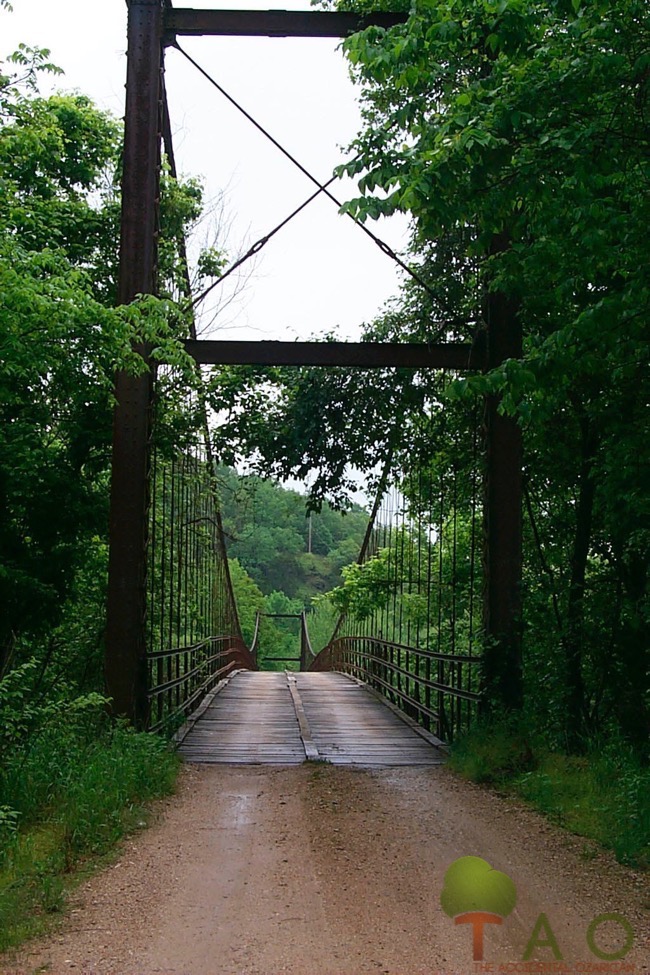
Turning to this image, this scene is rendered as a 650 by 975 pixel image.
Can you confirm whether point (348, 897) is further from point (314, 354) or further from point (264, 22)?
point (264, 22)

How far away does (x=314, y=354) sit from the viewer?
386 inches

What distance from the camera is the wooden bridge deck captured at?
376 inches

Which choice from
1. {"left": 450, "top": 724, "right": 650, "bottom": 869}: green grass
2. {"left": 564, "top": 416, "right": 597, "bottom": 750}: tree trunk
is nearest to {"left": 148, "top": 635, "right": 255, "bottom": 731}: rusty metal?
{"left": 450, "top": 724, "right": 650, "bottom": 869}: green grass

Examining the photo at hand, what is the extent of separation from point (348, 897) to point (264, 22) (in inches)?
320

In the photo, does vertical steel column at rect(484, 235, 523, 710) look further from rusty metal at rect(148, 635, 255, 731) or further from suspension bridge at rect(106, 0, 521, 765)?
rusty metal at rect(148, 635, 255, 731)

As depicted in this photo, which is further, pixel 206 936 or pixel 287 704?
Answer: pixel 287 704

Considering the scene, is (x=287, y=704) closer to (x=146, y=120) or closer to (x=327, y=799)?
(x=327, y=799)

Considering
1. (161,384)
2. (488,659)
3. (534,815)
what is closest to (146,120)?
(161,384)

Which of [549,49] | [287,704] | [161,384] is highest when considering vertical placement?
[549,49]

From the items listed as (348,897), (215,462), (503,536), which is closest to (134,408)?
(215,462)

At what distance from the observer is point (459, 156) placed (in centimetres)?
533

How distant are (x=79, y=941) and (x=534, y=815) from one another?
3610 millimetres

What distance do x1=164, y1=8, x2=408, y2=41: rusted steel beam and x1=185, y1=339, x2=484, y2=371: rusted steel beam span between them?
2999mm

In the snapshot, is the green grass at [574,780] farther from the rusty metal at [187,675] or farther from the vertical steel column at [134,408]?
the vertical steel column at [134,408]
